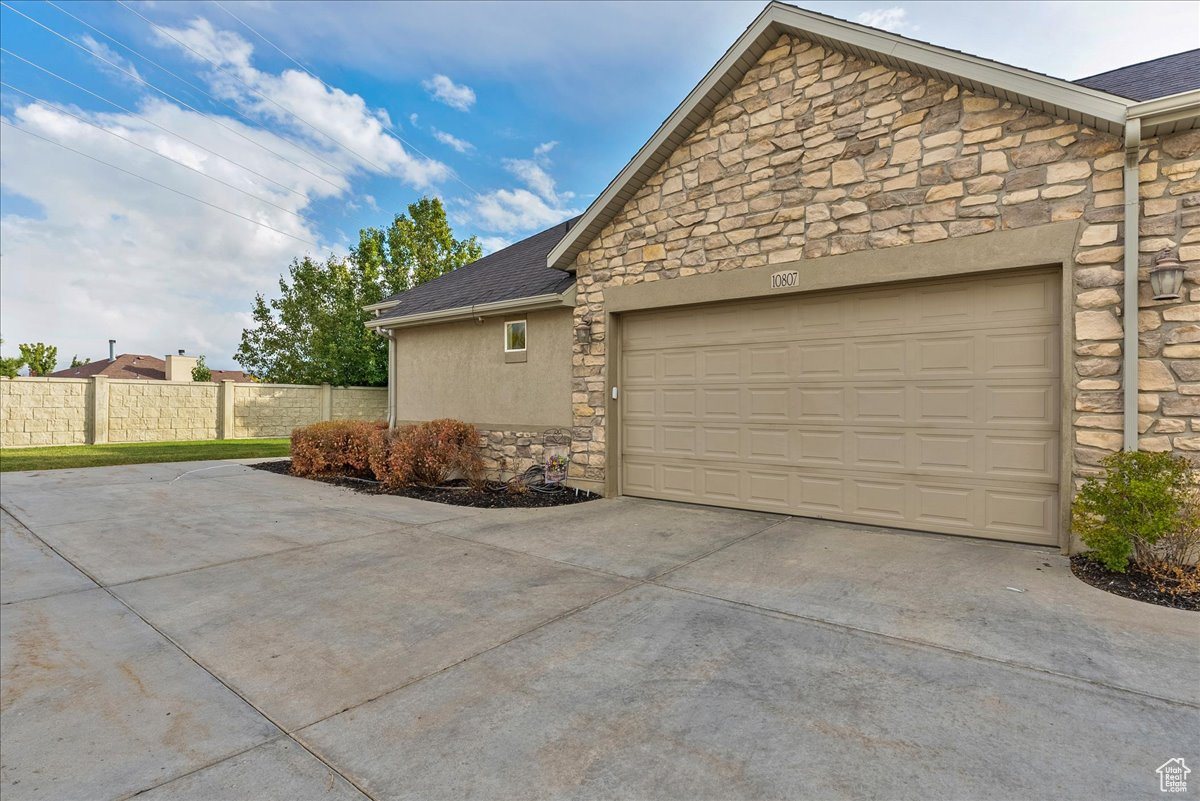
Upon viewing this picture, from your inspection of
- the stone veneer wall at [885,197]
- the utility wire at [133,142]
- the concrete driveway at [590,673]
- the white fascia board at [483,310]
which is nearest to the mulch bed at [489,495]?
the stone veneer wall at [885,197]

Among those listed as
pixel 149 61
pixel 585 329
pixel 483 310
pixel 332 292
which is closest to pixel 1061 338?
pixel 585 329

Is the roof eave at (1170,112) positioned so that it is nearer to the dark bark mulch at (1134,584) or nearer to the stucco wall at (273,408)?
the dark bark mulch at (1134,584)

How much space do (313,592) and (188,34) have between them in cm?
1516

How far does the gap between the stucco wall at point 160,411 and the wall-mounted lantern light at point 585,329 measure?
17973 mm

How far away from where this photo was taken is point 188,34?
41.9 ft

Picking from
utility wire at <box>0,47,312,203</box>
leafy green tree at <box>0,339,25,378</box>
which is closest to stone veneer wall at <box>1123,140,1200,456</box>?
utility wire at <box>0,47,312,203</box>

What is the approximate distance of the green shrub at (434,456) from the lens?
9.11 m

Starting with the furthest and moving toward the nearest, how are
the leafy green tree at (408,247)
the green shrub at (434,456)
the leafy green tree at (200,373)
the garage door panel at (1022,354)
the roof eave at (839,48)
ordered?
1. the leafy green tree at (200,373)
2. the leafy green tree at (408,247)
3. the green shrub at (434,456)
4. the garage door panel at (1022,354)
5. the roof eave at (839,48)

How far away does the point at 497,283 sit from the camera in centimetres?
1048

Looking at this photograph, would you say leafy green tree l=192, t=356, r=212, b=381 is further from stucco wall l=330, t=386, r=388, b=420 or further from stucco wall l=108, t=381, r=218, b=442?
stucco wall l=330, t=386, r=388, b=420

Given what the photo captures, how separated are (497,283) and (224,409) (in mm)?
15897

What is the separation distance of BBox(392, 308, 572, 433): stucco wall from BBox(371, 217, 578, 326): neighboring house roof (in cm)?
39

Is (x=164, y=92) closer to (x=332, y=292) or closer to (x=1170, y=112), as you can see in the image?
(x=332, y=292)

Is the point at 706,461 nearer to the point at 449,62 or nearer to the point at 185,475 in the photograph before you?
the point at 185,475
